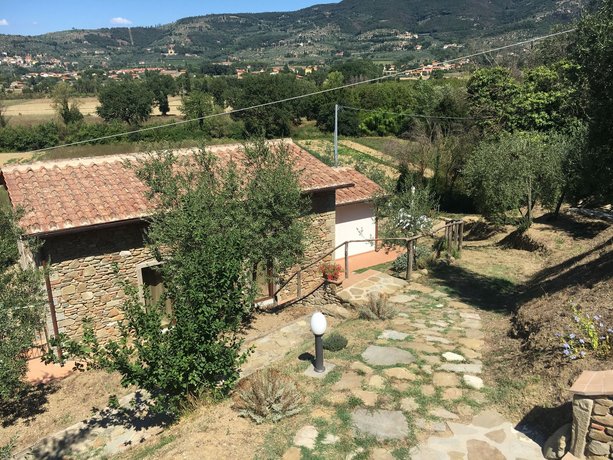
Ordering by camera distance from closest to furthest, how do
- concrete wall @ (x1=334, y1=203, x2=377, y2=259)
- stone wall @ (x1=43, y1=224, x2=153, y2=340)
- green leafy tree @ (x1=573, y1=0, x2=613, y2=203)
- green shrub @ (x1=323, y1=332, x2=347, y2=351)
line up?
1. green leafy tree @ (x1=573, y1=0, x2=613, y2=203)
2. green shrub @ (x1=323, y1=332, x2=347, y2=351)
3. stone wall @ (x1=43, y1=224, x2=153, y2=340)
4. concrete wall @ (x1=334, y1=203, x2=377, y2=259)

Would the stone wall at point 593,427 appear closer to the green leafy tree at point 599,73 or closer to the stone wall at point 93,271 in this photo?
the green leafy tree at point 599,73

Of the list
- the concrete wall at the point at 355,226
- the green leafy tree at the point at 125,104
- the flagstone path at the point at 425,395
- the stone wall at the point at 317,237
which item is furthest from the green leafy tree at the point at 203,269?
the green leafy tree at the point at 125,104

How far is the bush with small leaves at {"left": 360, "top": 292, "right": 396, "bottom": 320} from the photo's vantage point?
898 cm

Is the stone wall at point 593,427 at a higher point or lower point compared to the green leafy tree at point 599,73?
lower

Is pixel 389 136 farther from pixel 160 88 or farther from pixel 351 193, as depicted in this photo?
pixel 160 88

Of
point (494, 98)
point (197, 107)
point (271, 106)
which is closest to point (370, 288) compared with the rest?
point (494, 98)

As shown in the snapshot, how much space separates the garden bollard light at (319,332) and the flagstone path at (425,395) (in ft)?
1.02

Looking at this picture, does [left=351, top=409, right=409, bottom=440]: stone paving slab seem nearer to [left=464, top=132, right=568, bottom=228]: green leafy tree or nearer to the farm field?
[left=464, top=132, right=568, bottom=228]: green leafy tree

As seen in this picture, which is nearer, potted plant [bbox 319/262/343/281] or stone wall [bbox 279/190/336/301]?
potted plant [bbox 319/262/343/281]

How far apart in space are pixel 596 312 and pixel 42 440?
8334 millimetres

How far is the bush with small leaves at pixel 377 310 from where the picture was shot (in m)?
8.98

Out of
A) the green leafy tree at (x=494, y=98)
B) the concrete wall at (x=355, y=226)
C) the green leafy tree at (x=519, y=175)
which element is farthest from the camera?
the green leafy tree at (x=494, y=98)

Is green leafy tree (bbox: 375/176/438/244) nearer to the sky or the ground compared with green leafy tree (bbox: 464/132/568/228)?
nearer to the ground

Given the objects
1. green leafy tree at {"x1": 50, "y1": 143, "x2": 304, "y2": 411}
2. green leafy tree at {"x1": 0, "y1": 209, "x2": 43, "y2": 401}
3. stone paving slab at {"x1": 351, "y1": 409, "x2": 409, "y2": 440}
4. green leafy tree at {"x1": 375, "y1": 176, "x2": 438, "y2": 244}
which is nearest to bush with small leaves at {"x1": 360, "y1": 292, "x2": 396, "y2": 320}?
green leafy tree at {"x1": 50, "y1": 143, "x2": 304, "y2": 411}
